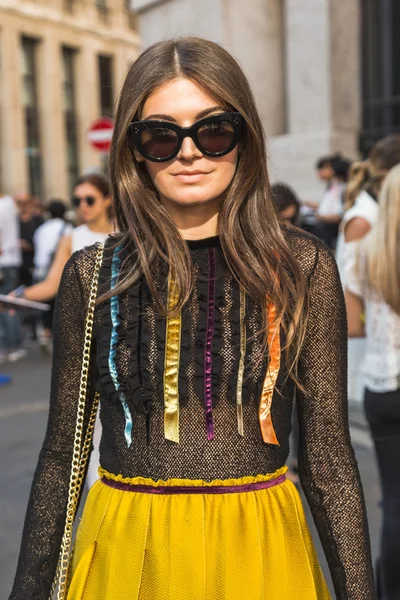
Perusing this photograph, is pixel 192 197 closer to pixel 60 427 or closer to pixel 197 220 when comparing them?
pixel 197 220

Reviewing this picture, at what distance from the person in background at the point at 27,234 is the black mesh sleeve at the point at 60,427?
11268 millimetres

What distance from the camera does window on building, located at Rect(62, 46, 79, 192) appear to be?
113 feet

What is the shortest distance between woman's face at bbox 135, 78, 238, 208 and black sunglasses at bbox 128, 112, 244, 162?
0.01 metres

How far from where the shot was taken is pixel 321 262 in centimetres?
171

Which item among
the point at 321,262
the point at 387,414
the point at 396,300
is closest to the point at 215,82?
the point at 321,262

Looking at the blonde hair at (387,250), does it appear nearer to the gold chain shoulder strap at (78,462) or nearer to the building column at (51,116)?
the gold chain shoulder strap at (78,462)

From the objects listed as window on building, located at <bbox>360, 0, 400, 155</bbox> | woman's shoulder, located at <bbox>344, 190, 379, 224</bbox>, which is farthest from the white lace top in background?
window on building, located at <bbox>360, 0, 400, 155</bbox>

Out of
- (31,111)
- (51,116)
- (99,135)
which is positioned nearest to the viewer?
(99,135)

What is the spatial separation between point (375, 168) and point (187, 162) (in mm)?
2927

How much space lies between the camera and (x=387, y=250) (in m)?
2.93

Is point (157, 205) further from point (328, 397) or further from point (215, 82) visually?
point (328, 397)

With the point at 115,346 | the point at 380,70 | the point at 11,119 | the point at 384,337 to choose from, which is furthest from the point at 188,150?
the point at 11,119

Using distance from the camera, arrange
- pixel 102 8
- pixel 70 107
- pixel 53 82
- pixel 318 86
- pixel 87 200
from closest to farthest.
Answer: pixel 87 200, pixel 318 86, pixel 53 82, pixel 70 107, pixel 102 8

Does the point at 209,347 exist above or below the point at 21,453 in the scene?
above
